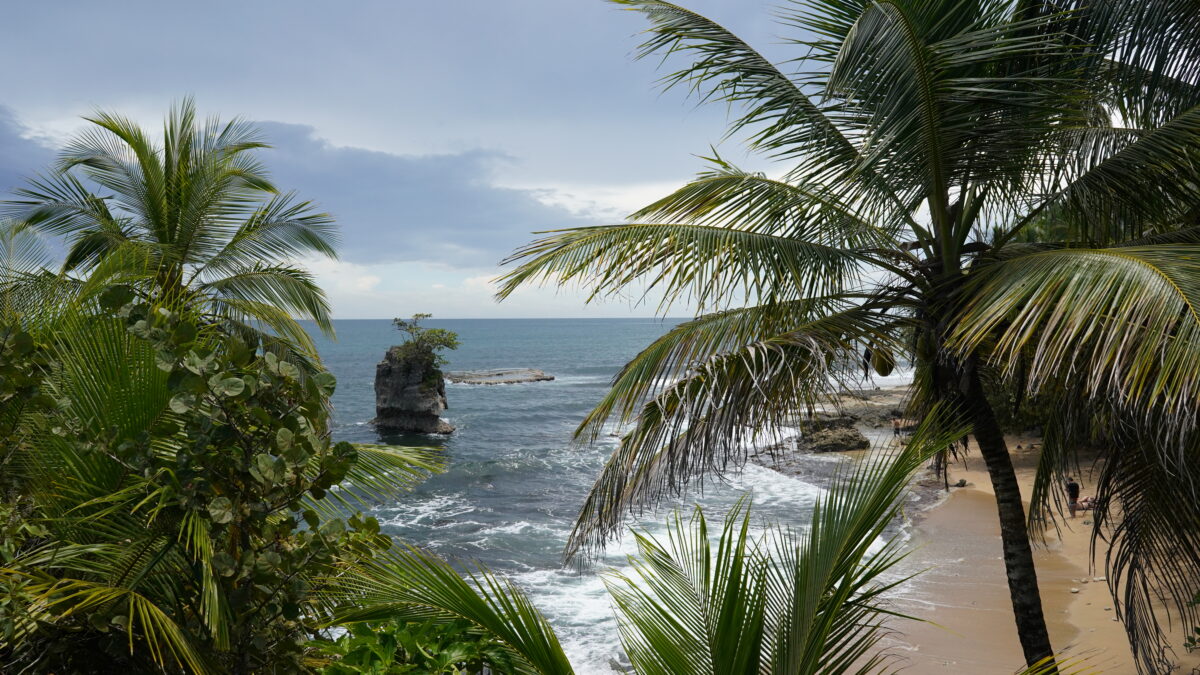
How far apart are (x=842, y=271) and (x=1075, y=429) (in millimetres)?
1896

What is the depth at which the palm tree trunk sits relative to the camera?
4812 millimetres

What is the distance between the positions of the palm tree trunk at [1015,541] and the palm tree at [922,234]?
0.05 ft

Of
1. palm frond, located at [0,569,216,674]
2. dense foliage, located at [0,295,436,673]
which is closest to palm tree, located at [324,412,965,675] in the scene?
dense foliage, located at [0,295,436,673]

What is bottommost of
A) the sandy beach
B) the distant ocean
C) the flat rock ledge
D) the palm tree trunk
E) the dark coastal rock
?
the distant ocean

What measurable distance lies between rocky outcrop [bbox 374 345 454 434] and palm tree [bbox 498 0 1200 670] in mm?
28052

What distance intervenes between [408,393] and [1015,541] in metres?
29.8

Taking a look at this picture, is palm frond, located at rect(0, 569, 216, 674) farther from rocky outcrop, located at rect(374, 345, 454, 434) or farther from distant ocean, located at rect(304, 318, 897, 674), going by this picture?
rocky outcrop, located at rect(374, 345, 454, 434)

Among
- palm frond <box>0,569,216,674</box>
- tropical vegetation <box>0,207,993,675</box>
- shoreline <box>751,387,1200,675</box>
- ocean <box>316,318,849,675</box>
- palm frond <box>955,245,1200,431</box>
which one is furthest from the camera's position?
ocean <box>316,318,849,675</box>

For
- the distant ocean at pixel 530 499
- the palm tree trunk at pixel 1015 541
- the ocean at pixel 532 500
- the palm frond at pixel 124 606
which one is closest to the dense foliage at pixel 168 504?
the palm frond at pixel 124 606

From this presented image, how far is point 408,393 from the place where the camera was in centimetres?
3231

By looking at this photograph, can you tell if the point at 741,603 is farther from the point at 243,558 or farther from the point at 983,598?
the point at 983,598

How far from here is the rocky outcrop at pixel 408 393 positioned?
32.0m

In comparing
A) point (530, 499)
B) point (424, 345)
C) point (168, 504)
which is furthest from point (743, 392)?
point (424, 345)

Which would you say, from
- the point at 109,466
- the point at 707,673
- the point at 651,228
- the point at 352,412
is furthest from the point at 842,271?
the point at 352,412
